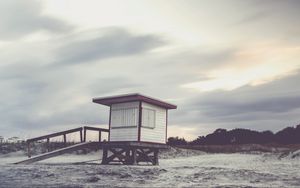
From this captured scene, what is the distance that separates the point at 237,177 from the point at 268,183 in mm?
1917

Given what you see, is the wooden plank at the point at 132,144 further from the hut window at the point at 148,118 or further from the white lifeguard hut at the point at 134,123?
the hut window at the point at 148,118

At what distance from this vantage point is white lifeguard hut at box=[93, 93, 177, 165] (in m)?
25.3

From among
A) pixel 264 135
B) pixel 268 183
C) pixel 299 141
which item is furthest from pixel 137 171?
pixel 264 135

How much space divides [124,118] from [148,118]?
1.46m

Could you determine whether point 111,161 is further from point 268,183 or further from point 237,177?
point 268,183

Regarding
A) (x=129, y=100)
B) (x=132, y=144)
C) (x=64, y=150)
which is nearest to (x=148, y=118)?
(x=129, y=100)

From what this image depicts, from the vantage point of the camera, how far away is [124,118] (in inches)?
1021

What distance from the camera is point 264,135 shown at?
49.0 meters

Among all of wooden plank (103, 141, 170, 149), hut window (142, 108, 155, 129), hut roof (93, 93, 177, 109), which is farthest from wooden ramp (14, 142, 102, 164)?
hut window (142, 108, 155, 129)

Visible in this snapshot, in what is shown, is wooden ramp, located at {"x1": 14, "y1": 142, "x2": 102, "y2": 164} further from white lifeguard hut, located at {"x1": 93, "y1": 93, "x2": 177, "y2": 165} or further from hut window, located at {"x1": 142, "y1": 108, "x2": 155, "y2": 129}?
hut window, located at {"x1": 142, "y1": 108, "x2": 155, "y2": 129}

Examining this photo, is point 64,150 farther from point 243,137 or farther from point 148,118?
point 243,137

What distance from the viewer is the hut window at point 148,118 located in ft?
84.2

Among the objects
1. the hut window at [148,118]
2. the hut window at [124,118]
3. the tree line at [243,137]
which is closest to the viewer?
the hut window at [124,118]

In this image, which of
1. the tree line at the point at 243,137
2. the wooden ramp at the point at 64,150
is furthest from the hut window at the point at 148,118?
the tree line at the point at 243,137
